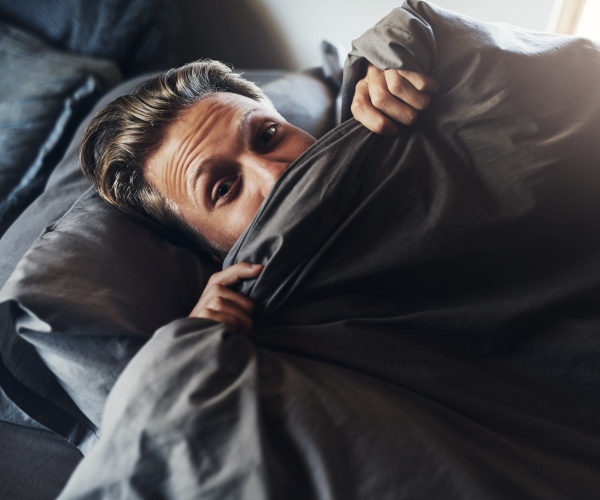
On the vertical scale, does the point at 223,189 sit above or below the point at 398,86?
below

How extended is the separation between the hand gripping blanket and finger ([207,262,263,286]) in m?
0.01

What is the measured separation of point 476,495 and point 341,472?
0.39 feet

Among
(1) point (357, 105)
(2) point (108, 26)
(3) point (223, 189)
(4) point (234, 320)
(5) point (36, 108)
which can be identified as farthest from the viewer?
(2) point (108, 26)

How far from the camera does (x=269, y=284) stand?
2.40 feet

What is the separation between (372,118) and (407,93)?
6 centimetres

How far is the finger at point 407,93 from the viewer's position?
79cm

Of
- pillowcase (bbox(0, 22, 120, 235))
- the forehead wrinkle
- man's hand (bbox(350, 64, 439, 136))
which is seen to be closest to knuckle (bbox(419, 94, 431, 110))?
man's hand (bbox(350, 64, 439, 136))

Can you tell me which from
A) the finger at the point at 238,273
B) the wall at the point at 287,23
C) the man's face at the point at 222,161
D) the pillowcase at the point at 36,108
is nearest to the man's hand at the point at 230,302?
the finger at the point at 238,273

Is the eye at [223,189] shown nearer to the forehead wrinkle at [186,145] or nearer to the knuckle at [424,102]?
the forehead wrinkle at [186,145]

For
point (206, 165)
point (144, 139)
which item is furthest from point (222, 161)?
point (144, 139)

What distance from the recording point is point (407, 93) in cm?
79

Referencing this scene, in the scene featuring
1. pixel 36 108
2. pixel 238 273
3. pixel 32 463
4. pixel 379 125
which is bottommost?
pixel 32 463

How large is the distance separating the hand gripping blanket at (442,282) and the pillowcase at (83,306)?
120 mm

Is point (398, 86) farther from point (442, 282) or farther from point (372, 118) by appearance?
point (442, 282)
